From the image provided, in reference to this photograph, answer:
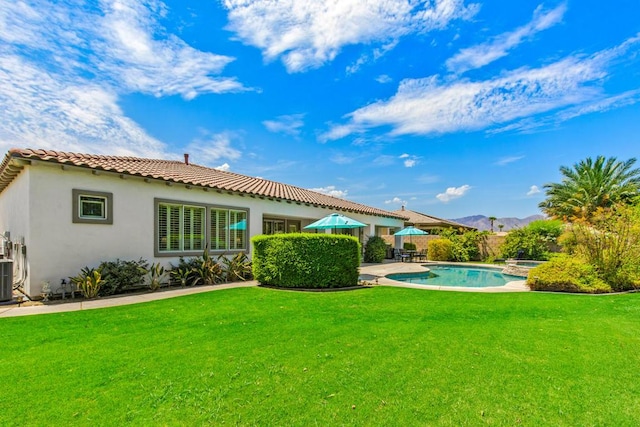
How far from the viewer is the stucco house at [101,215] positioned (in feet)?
33.2

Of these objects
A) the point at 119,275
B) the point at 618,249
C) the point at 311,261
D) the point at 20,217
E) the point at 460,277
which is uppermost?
the point at 20,217

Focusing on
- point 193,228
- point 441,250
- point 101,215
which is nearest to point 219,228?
point 193,228

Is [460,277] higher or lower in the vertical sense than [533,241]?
lower

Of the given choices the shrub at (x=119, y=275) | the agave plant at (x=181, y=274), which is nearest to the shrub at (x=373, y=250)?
the agave plant at (x=181, y=274)

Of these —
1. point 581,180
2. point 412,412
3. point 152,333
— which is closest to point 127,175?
point 152,333

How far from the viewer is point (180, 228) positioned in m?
14.1

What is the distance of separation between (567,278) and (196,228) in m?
16.3

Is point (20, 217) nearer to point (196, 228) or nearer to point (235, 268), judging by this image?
point (196, 228)

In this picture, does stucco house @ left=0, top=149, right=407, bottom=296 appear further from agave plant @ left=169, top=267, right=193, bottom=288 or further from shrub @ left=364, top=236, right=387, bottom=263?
shrub @ left=364, top=236, right=387, bottom=263

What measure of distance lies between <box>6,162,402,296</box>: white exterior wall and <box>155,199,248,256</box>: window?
1.38 feet

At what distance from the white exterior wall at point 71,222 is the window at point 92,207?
0.14 m

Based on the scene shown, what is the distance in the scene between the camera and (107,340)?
20.8 feet

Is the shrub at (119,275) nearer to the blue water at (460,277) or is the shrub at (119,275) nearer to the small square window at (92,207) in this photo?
the small square window at (92,207)

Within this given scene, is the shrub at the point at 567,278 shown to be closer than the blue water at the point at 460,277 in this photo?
Yes
